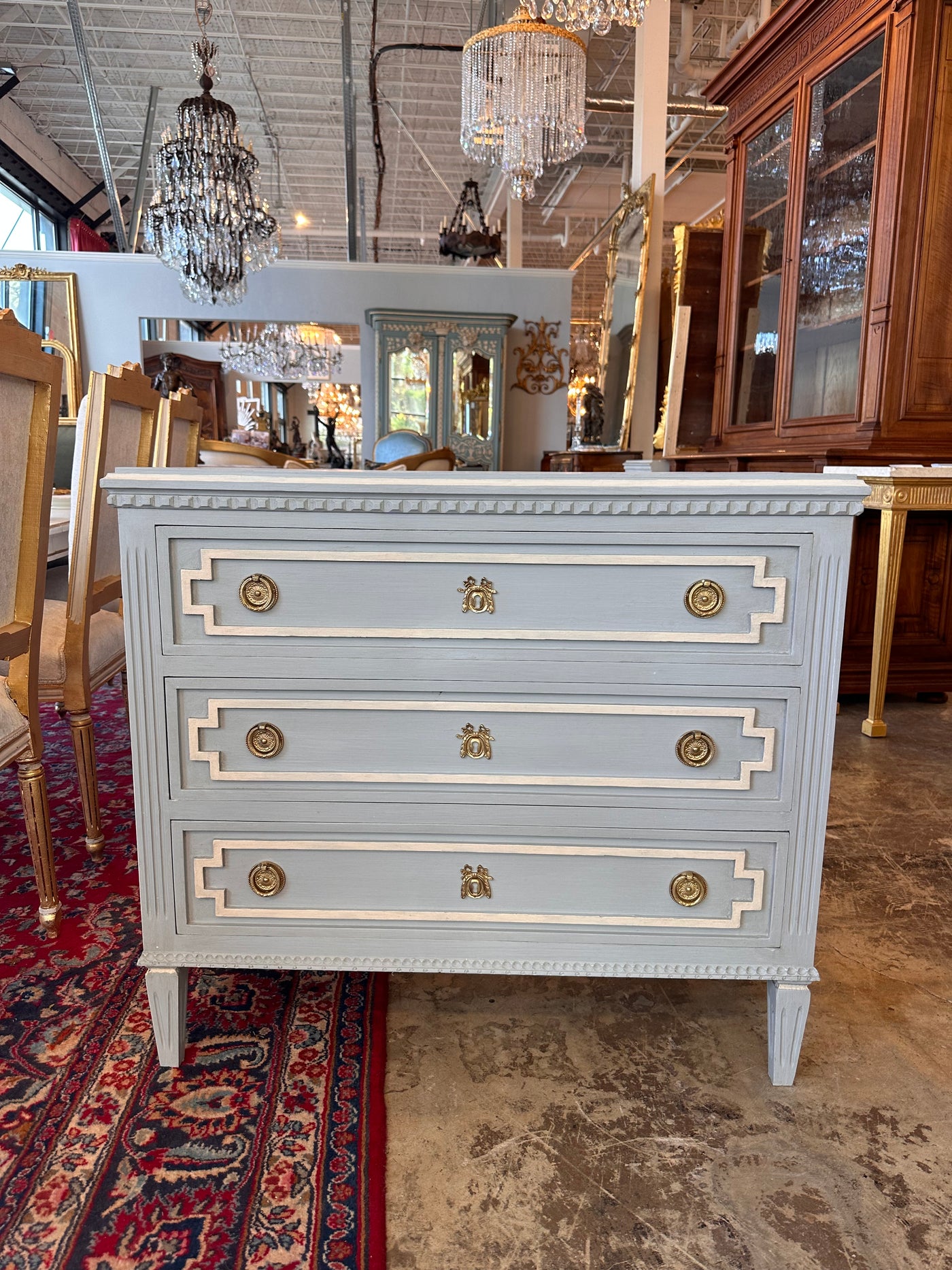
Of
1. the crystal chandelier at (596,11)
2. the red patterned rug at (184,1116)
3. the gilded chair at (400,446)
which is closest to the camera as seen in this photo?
the red patterned rug at (184,1116)

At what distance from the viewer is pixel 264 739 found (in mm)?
1230

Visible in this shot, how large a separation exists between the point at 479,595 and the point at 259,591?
32cm

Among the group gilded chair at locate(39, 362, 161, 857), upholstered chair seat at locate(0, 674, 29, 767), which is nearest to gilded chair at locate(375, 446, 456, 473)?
gilded chair at locate(39, 362, 161, 857)

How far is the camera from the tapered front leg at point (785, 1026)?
1.27m

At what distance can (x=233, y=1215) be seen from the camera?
3.46ft

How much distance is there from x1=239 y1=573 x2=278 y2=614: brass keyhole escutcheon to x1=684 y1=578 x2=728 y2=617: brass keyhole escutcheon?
59 centimetres

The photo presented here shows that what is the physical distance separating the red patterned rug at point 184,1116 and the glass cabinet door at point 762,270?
3.72m

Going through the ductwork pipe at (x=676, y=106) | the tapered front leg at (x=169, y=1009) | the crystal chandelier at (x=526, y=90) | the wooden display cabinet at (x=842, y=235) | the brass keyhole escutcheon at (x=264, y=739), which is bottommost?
the tapered front leg at (x=169, y=1009)

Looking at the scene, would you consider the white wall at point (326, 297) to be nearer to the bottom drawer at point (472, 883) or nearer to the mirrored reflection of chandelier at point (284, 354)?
the mirrored reflection of chandelier at point (284, 354)

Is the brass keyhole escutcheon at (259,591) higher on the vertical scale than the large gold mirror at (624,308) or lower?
lower

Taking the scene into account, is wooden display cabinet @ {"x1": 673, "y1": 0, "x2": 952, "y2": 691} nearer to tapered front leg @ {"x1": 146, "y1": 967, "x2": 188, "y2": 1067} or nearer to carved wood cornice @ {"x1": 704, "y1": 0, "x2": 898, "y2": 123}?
carved wood cornice @ {"x1": 704, "y1": 0, "x2": 898, "y2": 123}

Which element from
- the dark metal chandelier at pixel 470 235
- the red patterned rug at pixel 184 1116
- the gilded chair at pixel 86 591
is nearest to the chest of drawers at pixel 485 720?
the red patterned rug at pixel 184 1116

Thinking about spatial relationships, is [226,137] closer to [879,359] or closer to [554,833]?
[879,359]

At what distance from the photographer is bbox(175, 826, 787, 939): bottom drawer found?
125cm
